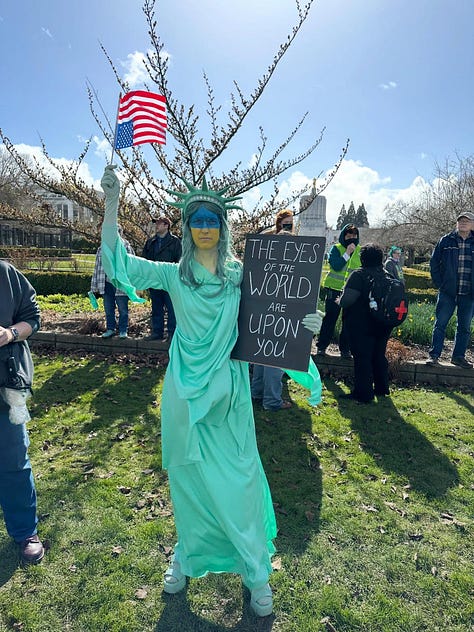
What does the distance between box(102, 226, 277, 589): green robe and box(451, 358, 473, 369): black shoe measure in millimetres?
5105

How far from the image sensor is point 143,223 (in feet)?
30.4

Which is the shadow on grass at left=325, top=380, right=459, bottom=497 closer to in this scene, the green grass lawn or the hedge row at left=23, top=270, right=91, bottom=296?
the green grass lawn

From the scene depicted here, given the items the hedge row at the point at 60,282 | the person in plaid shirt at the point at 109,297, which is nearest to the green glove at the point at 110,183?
the person in plaid shirt at the point at 109,297

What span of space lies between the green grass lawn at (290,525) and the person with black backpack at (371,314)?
0.39 meters

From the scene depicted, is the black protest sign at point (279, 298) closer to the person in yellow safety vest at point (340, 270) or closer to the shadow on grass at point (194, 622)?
the shadow on grass at point (194, 622)

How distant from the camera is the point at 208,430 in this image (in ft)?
7.65

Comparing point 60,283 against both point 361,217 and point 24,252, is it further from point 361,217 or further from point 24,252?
point 361,217

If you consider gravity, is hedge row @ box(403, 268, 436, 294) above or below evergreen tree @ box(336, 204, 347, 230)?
below

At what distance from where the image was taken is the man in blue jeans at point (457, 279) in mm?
5945

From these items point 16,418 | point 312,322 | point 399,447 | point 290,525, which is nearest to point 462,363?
point 399,447

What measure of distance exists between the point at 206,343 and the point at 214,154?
7016 millimetres

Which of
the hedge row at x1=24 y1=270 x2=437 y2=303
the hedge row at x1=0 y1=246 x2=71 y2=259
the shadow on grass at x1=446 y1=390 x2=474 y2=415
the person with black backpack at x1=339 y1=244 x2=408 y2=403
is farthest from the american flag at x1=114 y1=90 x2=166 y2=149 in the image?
the hedge row at x1=0 y1=246 x2=71 y2=259

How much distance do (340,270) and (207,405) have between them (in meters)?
4.67

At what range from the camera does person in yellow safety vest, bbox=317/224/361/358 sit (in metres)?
6.24
